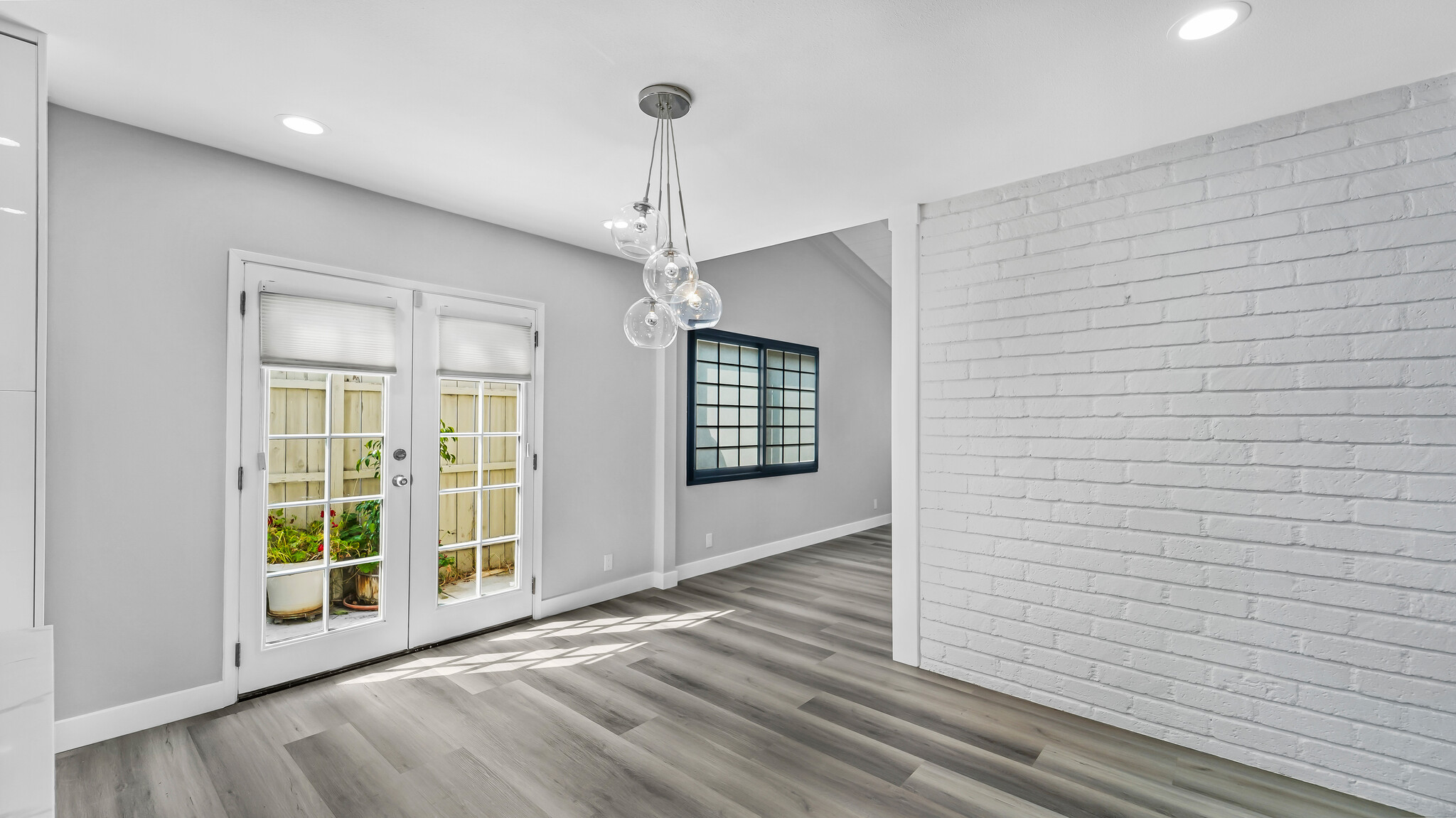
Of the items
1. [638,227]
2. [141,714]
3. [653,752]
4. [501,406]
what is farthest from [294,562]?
[638,227]

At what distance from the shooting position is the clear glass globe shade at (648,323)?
88.1 inches

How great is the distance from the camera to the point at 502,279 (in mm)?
3883

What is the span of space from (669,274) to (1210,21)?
1.80 metres

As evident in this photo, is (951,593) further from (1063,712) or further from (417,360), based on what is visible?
(417,360)

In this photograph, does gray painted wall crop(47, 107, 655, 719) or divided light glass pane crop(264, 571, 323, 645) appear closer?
gray painted wall crop(47, 107, 655, 719)

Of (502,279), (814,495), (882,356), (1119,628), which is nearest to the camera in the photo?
(1119,628)

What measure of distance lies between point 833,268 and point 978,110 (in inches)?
174

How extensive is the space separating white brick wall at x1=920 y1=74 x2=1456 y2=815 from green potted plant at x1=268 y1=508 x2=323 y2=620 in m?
3.21

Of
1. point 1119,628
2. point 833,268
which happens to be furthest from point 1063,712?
point 833,268

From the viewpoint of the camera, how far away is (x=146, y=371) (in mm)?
2617

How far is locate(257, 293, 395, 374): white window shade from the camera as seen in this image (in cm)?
295

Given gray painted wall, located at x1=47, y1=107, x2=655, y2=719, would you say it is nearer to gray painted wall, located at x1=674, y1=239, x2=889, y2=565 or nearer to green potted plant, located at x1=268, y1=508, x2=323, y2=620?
green potted plant, located at x1=268, y1=508, x2=323, y2=620

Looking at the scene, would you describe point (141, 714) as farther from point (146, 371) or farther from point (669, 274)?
point (669, 274)

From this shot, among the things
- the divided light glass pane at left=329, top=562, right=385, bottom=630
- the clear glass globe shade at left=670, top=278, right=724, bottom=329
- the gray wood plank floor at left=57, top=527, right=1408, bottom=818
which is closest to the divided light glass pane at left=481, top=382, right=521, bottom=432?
the divided light glass pane at left=329, top=562, right=385, bottom=630
